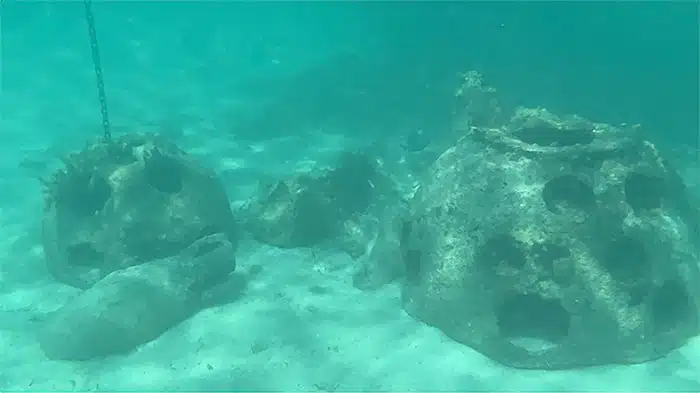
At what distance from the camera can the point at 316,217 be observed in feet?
41.3

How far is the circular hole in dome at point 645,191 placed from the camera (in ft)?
29.3

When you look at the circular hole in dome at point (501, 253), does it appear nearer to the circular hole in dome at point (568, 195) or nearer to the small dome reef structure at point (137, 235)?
the circular hole in dome at point (568, 195)

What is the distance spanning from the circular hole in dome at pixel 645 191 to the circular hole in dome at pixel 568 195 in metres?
0.81

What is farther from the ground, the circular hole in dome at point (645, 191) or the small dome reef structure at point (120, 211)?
the small dome reef structure at point (120, 211)

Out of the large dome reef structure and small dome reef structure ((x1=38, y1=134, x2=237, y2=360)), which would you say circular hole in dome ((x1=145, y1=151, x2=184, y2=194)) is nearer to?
small dome reef structure ((x1=38, y1=134, x2=237, y2=360))

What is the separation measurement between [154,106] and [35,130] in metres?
4.93

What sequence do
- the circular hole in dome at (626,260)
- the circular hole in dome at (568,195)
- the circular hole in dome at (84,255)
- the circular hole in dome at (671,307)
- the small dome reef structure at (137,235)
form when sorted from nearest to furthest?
the circular hole in dome at (626,260) < the circular hole in dome at (671,307) < the circular hole in dome at (568,195) < the small dome reef structure at (137,235) < the circular hole in dome at (84,255)

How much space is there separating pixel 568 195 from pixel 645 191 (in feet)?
4.51

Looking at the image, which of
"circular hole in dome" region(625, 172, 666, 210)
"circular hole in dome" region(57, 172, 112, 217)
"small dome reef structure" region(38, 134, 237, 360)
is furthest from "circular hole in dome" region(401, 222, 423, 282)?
"circular hole in dome" region(57, 172, 112, 217)

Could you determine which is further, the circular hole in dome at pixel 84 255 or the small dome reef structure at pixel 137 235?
the circular hole in dome at pixel 84 255

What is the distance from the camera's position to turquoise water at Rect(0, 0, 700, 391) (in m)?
8.19

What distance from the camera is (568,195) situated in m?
8.70

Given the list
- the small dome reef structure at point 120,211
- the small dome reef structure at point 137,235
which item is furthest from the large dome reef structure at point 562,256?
the small dome reef structure at point 120,211

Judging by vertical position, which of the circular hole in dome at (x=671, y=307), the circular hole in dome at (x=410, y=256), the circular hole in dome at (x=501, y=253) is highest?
the circular hole in dome at (x=410, y=256)
